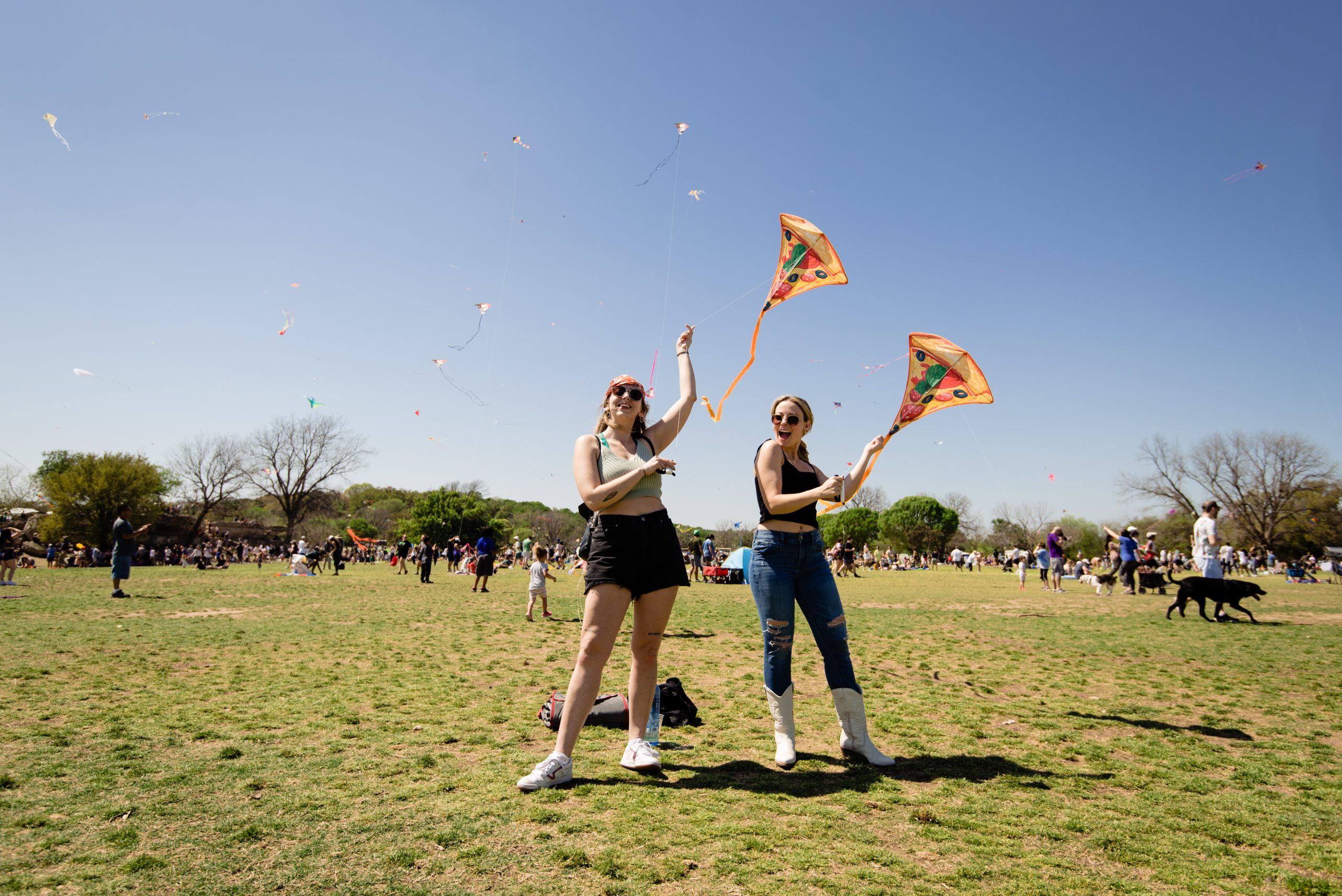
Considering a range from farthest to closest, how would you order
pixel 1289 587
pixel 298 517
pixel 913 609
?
pixel 298 517 → pixel 1289 587 → pixel 913 609

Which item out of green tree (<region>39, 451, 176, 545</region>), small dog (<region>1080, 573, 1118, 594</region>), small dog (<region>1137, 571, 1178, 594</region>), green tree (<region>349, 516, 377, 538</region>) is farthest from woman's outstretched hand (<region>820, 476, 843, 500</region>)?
green tree (<region>349, 516, 377, 538</region>)

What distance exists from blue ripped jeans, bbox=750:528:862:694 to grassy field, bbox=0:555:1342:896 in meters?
0.55

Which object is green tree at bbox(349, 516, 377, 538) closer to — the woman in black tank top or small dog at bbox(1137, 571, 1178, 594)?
small dog at bbox(1137, 571, 1178, 594)

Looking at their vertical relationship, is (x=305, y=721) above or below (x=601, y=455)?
below

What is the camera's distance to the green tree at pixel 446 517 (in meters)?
67.2

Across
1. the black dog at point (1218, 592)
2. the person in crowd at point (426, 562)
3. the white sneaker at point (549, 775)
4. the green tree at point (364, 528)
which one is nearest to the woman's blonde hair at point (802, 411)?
the white sneaker at point (549, 775)

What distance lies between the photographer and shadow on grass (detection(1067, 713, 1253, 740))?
15.9 feet

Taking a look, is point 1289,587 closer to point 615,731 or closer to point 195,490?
point 615,731

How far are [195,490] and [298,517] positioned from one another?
8356mm

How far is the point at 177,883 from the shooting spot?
8.05 feet

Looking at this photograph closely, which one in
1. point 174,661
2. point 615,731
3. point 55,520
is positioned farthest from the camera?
point 55,520

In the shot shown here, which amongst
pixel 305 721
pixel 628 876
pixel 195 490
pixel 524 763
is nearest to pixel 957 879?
pixel 628 876

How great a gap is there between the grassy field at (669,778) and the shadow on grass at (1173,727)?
35mm

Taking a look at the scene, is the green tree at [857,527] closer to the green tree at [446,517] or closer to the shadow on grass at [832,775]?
the green tree at [446,517]
